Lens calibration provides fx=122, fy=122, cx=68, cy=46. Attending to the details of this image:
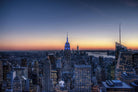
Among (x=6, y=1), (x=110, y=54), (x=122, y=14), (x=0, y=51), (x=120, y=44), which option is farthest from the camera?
(x=110, y=54)

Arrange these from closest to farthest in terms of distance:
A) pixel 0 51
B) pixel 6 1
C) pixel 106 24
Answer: pixel 6 1, pixel 0 51, pixel 106 24

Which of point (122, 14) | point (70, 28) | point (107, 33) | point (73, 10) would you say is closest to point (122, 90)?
point (107, 33)

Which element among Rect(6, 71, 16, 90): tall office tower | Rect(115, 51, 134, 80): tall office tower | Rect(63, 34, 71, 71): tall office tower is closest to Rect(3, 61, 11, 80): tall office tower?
Rect(6, 71, 16, 90): tall office tower

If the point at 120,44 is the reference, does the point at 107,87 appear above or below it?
below

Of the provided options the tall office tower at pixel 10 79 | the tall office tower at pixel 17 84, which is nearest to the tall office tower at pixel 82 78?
the tall office tower at pixel 17 84

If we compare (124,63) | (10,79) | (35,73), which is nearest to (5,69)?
(10,79)

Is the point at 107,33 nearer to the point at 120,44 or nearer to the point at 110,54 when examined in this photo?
the point at 120,44

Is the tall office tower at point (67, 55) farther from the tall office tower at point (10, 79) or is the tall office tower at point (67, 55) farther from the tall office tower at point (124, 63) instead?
the tall office tower at point (10, 79)

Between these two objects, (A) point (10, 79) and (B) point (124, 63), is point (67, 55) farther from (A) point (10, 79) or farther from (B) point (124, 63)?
(A) point (10, 79)
